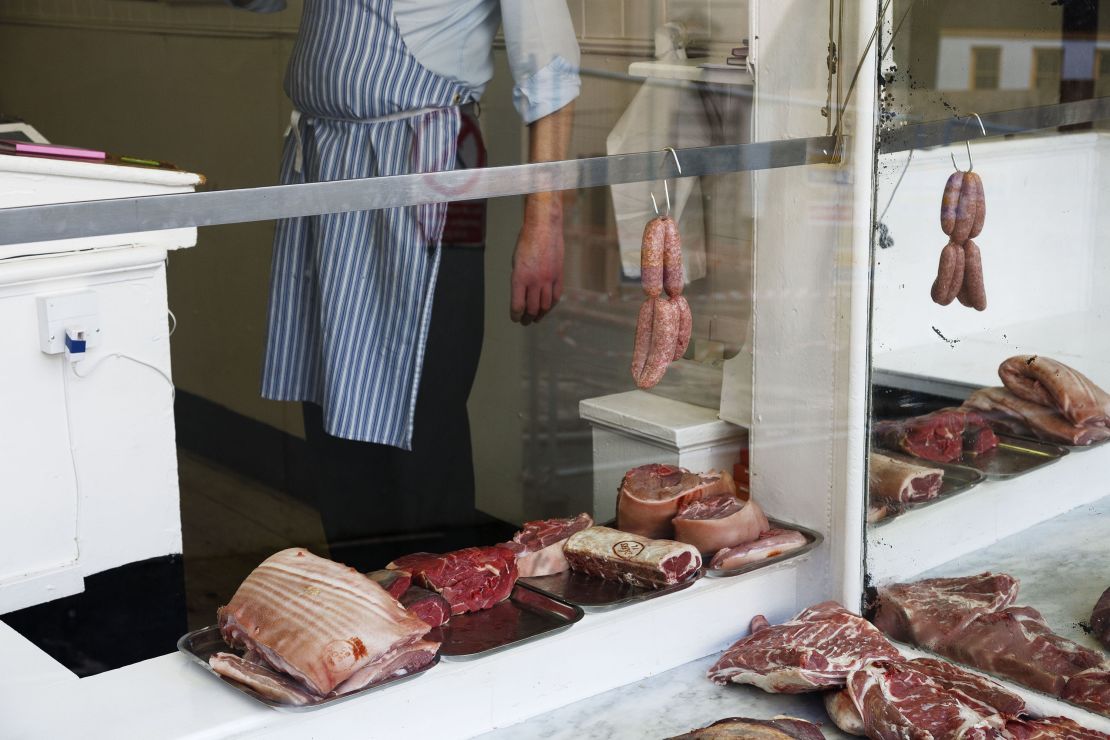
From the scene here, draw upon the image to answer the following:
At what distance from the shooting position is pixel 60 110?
12.5 ft

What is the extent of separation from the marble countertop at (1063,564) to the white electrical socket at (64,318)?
119 centimetres

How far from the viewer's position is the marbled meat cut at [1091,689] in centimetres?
135

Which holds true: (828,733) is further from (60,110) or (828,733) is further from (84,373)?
(60,110)

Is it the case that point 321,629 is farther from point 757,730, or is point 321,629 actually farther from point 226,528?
point 226,528

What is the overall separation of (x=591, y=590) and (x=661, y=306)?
0.35m

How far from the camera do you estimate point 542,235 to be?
2059 mm

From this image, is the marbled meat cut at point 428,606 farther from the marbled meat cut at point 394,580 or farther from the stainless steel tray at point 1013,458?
the stainless steel tray at point 1013,458

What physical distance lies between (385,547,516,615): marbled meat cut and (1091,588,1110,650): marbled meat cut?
67 cm

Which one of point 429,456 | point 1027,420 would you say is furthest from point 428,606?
point 429,456

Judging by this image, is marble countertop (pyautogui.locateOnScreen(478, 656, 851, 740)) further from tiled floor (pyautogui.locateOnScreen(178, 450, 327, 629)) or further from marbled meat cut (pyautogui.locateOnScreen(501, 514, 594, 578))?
tiled floor (pyautogui.locateOnScreen(178, 450, 327, 629))

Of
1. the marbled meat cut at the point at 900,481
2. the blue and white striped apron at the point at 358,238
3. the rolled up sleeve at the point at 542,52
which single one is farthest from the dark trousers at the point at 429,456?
the marbled meat cut at the point at 900,481

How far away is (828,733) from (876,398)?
439 mm

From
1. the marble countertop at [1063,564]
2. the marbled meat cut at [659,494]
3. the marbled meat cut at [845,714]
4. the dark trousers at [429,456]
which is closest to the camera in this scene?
the marbled meat cut at [845,714]

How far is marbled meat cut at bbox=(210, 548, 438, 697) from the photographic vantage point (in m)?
1.22
